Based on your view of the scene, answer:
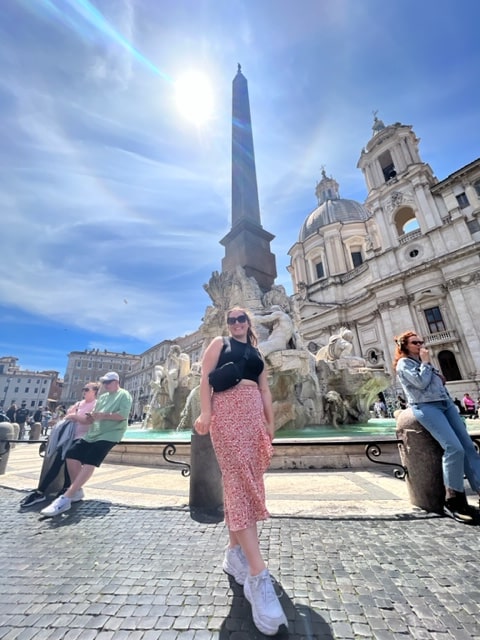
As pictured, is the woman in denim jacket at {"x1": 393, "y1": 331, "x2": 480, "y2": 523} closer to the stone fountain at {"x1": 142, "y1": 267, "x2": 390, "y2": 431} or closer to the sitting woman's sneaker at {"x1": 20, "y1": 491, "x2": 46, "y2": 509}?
the stone fountain at {"x1": 142, "y1": 267, "x2": 390, "y2": 431}

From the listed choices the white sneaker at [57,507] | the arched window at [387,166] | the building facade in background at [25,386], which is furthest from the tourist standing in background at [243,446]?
the building facade in background at [25,386]

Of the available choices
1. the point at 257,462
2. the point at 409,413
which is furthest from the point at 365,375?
the point at 257,462

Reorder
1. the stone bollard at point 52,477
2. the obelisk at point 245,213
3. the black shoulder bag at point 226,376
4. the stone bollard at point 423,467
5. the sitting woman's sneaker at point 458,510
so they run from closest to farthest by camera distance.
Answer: the black shoulder bag at point 226,376
the sitting woman's sneaker at point 458,510
the stone bollard at point 423,467
the stone bollard at point 52,477
the obelisk at point 245,213

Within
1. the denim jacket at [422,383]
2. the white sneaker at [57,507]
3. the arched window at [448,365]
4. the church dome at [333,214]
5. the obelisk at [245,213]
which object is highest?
the church dome at [333,214]

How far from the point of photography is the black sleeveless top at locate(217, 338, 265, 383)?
5.85 ft

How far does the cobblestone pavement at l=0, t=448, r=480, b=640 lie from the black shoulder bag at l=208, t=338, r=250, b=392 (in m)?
1.11

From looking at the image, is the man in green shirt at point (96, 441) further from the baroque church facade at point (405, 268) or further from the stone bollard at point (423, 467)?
the baroque church facade at point (405, 268)

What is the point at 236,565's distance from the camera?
163cm

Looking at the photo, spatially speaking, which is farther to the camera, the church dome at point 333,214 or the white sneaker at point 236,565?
the church dome at point 333,214

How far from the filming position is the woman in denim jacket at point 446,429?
2312mm

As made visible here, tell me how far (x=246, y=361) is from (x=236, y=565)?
1.22m

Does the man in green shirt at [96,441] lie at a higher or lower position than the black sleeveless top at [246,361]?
lower

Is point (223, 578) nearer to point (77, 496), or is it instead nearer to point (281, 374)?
point (77, 496)

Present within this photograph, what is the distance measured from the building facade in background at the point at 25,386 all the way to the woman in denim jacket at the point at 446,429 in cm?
7064
